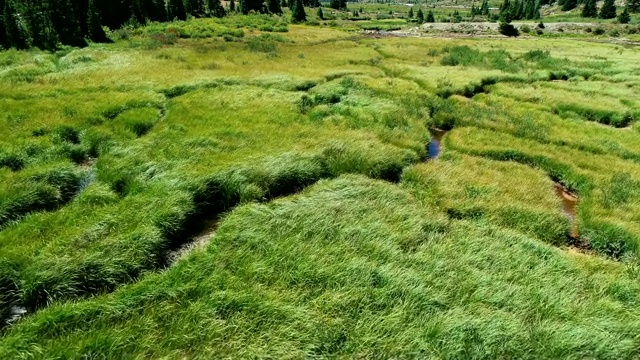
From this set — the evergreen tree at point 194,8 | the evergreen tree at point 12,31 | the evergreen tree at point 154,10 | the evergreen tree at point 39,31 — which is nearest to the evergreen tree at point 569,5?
the evergreen tree at point 194,8

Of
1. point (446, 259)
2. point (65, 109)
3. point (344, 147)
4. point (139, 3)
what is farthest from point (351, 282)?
point (139, 3)

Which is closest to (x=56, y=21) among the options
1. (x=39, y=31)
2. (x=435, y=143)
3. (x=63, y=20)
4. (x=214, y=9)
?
(x=63, y=20)

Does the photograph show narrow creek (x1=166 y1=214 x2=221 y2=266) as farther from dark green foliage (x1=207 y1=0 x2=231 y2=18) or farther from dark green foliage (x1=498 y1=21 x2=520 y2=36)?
dark green foliage (x1=498 y1=21 x2=520 y2=36)

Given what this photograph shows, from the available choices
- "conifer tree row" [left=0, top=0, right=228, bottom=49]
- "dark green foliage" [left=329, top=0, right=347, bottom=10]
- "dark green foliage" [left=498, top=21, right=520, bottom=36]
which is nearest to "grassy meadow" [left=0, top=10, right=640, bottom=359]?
"conifer tree row" [left=0, top=0, right=228, bottom=49]

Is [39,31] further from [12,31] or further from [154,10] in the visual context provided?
[154,10]

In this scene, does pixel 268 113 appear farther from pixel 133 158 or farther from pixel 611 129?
pixel 611 129

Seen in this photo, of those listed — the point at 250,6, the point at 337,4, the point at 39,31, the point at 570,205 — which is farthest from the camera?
the point at 337,4
